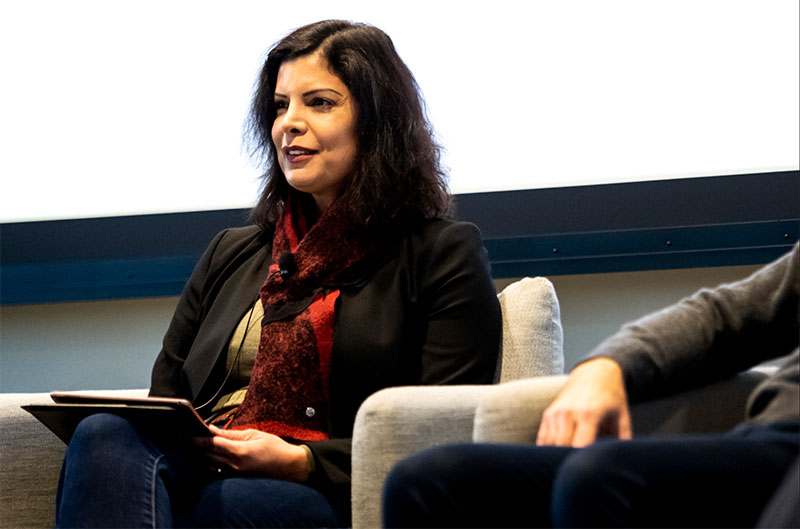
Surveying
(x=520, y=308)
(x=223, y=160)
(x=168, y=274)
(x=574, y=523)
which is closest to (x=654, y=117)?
(x=520, y=308)

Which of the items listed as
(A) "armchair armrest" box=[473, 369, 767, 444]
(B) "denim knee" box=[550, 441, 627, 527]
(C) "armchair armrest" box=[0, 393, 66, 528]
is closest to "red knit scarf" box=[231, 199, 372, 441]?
(C) "armchair armrest" box=[0, 393, 66, 528]

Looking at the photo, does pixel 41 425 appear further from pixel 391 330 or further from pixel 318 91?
pixel 318 91

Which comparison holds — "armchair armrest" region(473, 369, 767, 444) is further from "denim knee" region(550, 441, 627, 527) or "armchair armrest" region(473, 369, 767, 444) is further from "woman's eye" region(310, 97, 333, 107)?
"woman's eye" region(310, 97, 333, 107)

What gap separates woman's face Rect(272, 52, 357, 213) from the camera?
5.80 ft

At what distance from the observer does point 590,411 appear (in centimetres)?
103

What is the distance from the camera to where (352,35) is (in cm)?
182

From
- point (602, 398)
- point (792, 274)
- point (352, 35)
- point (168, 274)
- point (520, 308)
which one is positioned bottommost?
point (168, 274)

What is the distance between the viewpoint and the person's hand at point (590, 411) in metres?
1.03

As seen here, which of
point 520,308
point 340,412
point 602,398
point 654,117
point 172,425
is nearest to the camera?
point 602,398

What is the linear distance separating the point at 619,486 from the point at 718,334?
12.3 inches

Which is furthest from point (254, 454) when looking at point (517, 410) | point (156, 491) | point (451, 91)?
point (451, 91)

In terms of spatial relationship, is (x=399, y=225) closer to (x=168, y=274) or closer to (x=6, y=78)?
(x=168, y=274)

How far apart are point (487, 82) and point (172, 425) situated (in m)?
1.28

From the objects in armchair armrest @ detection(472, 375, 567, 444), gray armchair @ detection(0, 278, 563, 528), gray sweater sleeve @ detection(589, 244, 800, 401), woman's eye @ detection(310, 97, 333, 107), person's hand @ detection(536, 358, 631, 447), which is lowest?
gray armchair @ detection(0, 278, 563, 528)
